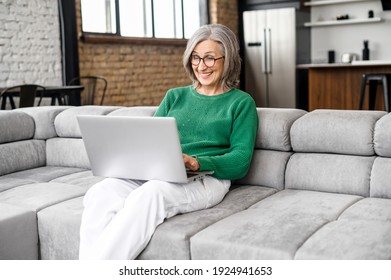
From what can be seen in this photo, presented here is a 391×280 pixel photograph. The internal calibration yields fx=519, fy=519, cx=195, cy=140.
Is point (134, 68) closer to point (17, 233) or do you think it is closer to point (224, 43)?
point (224, 43)

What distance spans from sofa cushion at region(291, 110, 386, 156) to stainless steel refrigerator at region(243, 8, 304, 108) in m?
5.39

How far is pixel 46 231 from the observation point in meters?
2.29

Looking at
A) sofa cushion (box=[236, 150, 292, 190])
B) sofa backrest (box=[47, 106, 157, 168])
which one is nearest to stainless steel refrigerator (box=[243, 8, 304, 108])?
sofa backrest (box=[47, 106, 157, 168])

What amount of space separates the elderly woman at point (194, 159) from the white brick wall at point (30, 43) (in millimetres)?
3398

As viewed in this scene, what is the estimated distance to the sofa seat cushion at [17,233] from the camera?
2.19m

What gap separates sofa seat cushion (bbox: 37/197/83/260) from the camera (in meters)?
2.18

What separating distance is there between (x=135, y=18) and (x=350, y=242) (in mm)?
5786

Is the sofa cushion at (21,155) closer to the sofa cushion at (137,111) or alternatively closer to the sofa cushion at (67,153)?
the sofa cushion at (67,153)

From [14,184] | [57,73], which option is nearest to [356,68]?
[57,73]

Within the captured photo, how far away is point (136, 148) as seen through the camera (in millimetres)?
1976

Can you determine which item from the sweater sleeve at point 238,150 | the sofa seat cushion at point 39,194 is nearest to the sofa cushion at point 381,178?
the sweater sleeve at point 238,150

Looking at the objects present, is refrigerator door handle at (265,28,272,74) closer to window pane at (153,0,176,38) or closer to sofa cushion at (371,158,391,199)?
window pane at (153,0,176,38)

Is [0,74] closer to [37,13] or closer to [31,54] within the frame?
[31,54]
